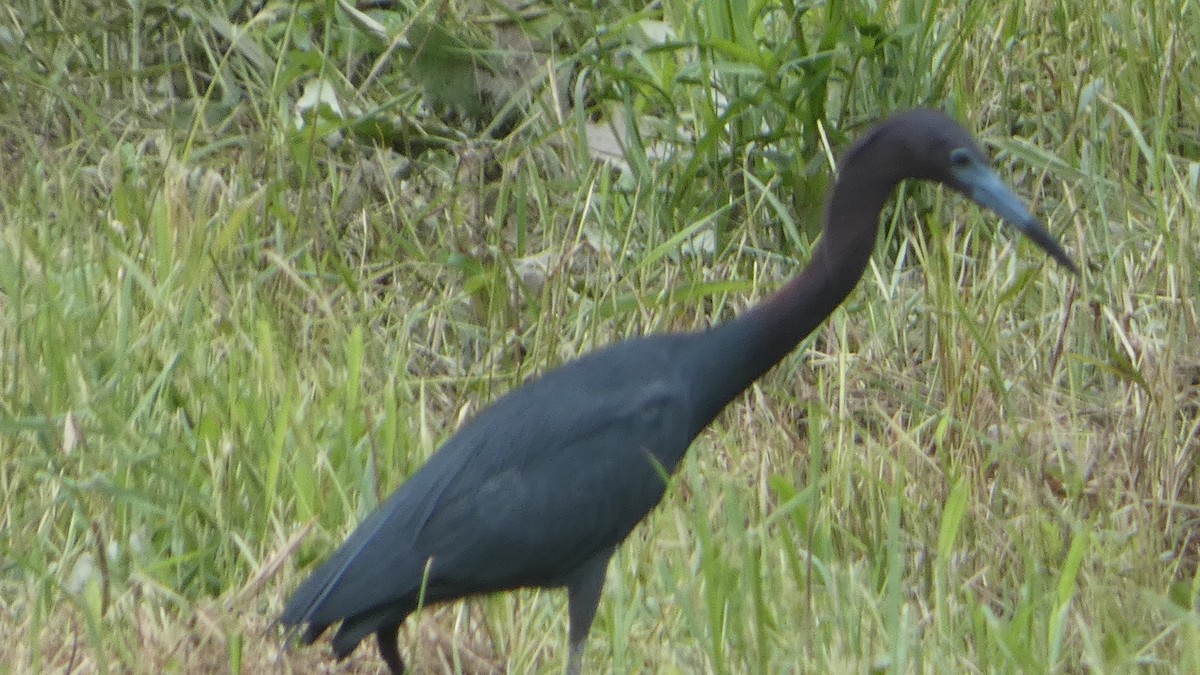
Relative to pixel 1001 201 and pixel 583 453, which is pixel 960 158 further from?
pixel 583 453

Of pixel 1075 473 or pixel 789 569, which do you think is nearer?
pixel 789 569

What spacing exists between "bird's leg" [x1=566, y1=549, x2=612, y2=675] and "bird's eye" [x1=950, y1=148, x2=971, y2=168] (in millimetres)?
860

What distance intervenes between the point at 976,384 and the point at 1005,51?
53.2 inches

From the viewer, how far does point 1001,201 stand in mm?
3312

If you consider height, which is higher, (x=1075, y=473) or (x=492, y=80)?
(x=492, y=80)

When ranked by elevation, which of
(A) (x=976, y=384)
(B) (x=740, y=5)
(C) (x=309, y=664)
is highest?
(B) (x=740, y=5)

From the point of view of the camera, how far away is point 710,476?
393 cm

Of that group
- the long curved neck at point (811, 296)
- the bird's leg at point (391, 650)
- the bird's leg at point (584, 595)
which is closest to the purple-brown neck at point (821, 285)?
the long curved neck at point (811, 296)

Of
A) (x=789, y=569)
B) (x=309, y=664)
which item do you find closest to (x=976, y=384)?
(x=789, y=569)

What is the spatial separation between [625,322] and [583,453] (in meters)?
1.32

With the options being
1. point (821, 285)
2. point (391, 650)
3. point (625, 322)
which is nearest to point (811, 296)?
point (821, 285)

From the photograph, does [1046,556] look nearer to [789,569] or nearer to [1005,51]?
[789,569]

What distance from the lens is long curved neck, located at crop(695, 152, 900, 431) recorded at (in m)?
3.32

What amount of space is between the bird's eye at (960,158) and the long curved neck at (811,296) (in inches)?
3.8
